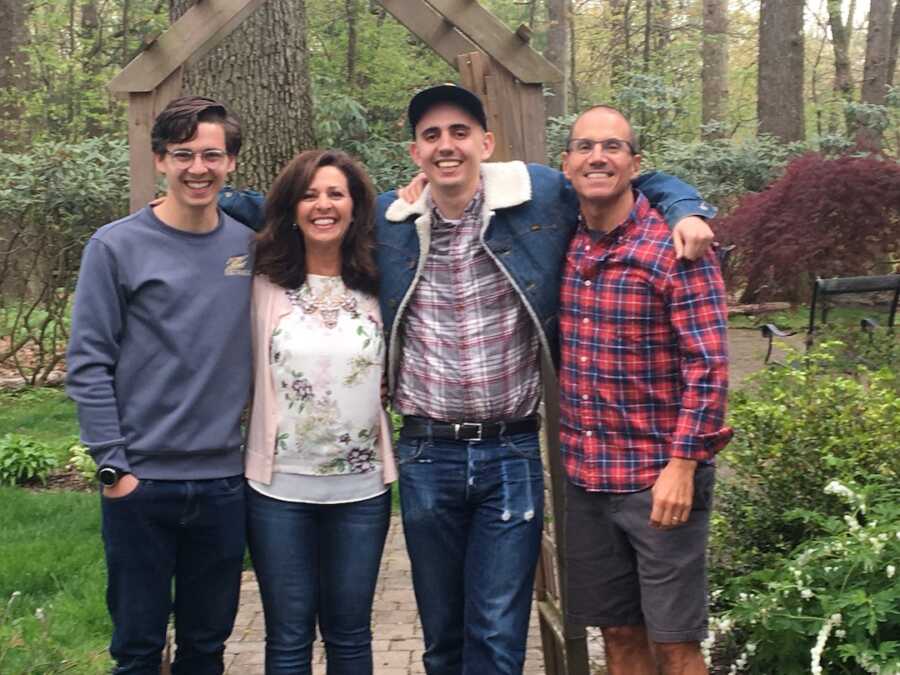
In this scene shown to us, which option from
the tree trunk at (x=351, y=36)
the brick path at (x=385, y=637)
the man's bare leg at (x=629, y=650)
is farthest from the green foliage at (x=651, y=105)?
the man's bare leg at (x=629, y=650)

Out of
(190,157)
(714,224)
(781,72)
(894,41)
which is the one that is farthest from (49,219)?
(894,41)

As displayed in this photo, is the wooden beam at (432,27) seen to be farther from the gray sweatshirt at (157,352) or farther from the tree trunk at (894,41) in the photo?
the tree trunk at (894,41)

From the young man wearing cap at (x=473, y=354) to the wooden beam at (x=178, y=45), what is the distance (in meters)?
0.91

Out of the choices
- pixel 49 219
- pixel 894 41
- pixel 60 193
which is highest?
pixel 894 41

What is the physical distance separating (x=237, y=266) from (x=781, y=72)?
45.2 ft

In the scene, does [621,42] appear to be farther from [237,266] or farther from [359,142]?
[237,266]

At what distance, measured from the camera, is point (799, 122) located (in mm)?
15305

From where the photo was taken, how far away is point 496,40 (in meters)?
3.68

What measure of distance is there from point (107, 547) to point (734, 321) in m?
10.2

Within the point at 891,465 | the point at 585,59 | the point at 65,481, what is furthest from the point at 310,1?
the point at 585,59

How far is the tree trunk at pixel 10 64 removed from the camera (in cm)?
1558

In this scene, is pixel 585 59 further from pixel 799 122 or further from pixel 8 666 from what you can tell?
pixel 8 666

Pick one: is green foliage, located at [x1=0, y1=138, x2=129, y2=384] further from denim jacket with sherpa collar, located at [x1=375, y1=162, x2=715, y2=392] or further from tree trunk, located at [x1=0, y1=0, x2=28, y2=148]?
denim jacket with sherpa collar, located at [x1=375, y1=162, x2=715, y2=392]

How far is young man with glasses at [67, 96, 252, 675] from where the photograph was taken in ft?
9.50
